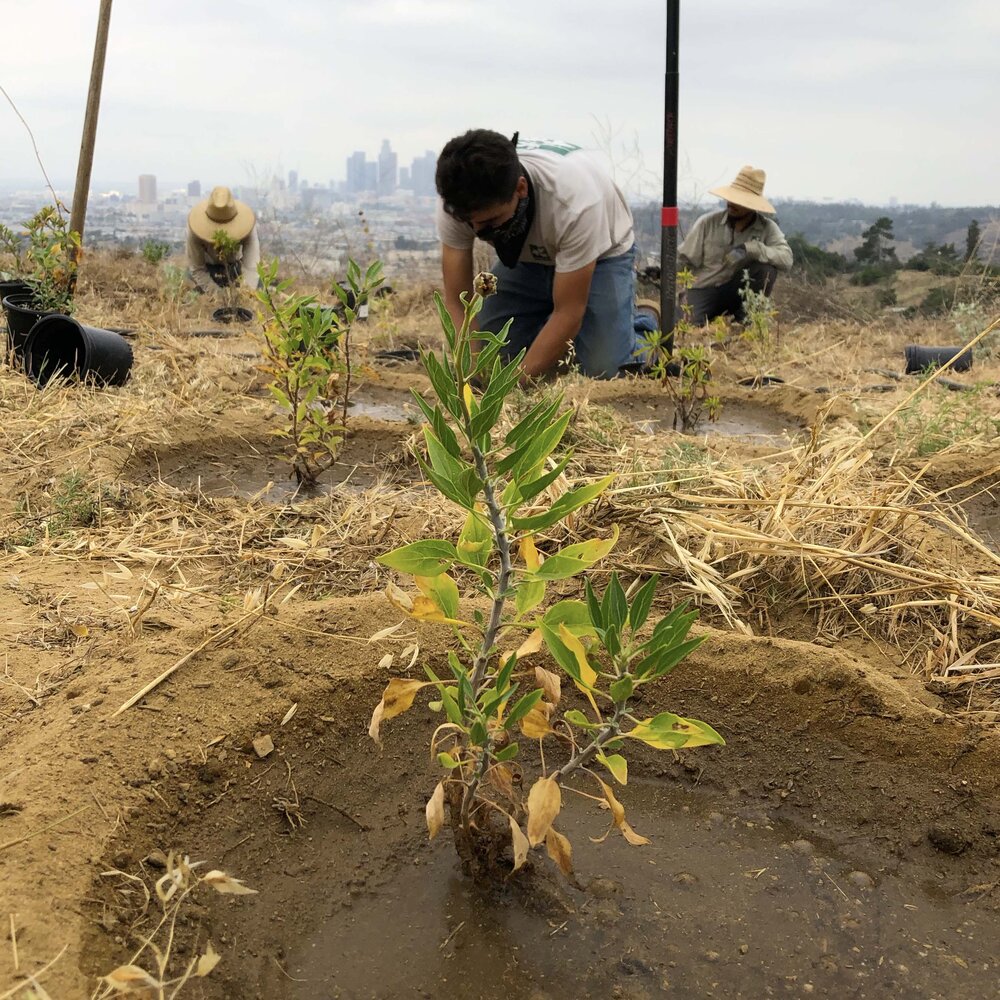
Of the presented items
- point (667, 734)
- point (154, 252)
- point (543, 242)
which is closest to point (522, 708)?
point (667, 734)

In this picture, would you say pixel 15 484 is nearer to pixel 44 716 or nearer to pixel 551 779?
pixel 44 716

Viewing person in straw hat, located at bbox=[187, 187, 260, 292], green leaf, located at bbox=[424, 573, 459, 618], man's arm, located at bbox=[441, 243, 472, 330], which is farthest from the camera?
person in straw hat, located at bbox=[187, 187, 260, 292]

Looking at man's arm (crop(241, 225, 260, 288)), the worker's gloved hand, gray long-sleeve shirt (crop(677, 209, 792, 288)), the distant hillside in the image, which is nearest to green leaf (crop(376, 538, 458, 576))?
gray long-sleeve shirt (crop(677, 209, 792, 288))

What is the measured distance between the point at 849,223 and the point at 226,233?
16788mm

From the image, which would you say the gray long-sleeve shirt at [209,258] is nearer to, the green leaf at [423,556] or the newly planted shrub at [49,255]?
the newly planted shrub at [49,255]

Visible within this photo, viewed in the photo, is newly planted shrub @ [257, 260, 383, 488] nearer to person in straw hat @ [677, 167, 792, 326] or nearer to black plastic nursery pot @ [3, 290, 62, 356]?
black plastic nursery pot @ [3, 290, 62, 356]

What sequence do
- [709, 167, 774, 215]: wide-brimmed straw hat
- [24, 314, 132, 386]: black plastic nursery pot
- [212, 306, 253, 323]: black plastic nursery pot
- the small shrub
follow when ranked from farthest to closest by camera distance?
the small shrub, [212, 306, 253, 323]: black plastic nursery pot, [709, 167, 774, 215]: wide-brimmed straw hat, [24, 314, 132, 386]: black plastic nursery pot

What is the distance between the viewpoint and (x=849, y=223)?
2039cm

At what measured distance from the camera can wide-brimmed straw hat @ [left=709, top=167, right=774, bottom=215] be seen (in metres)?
6.76

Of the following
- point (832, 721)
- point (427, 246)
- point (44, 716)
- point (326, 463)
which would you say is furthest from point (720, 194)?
point (427, 246)

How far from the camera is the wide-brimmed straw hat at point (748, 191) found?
22.2 ft

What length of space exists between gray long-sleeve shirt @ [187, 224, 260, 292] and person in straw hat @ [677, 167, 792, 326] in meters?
3.98

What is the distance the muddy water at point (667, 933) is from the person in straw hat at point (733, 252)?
19.7 feet

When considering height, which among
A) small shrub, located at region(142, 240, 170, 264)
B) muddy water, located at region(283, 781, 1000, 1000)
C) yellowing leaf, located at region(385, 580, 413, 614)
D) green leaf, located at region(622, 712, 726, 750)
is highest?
small shrub, located at region(142, 240, 170, 264)
